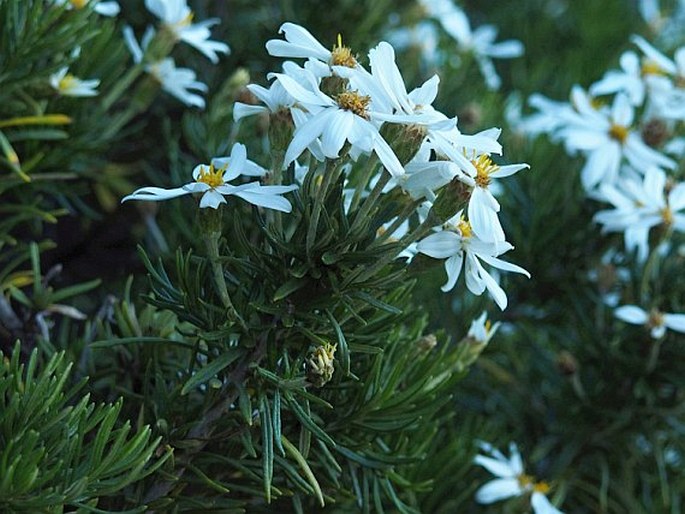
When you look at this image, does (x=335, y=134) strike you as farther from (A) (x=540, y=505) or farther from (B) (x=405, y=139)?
(A) (x=540, y=505)

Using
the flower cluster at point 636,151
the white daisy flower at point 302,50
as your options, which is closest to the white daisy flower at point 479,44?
the flower cluster at point 636,151

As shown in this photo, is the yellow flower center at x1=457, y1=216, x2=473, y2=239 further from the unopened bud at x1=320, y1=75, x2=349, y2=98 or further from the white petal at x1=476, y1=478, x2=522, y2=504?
the white petal at x1=476, y1=478, x2=522, y2=504

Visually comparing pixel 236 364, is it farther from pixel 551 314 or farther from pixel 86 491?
pixel 551 314

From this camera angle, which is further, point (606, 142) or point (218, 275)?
point (606, 142)

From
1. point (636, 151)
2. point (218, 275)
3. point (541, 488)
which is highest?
point (218, 275)

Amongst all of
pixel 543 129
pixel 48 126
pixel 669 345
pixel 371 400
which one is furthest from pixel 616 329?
pixel 48 126

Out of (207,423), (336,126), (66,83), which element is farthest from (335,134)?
(66,83)

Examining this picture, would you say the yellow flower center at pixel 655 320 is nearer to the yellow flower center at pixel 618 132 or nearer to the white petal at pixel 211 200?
the yellow flower center at pixel 618 132
